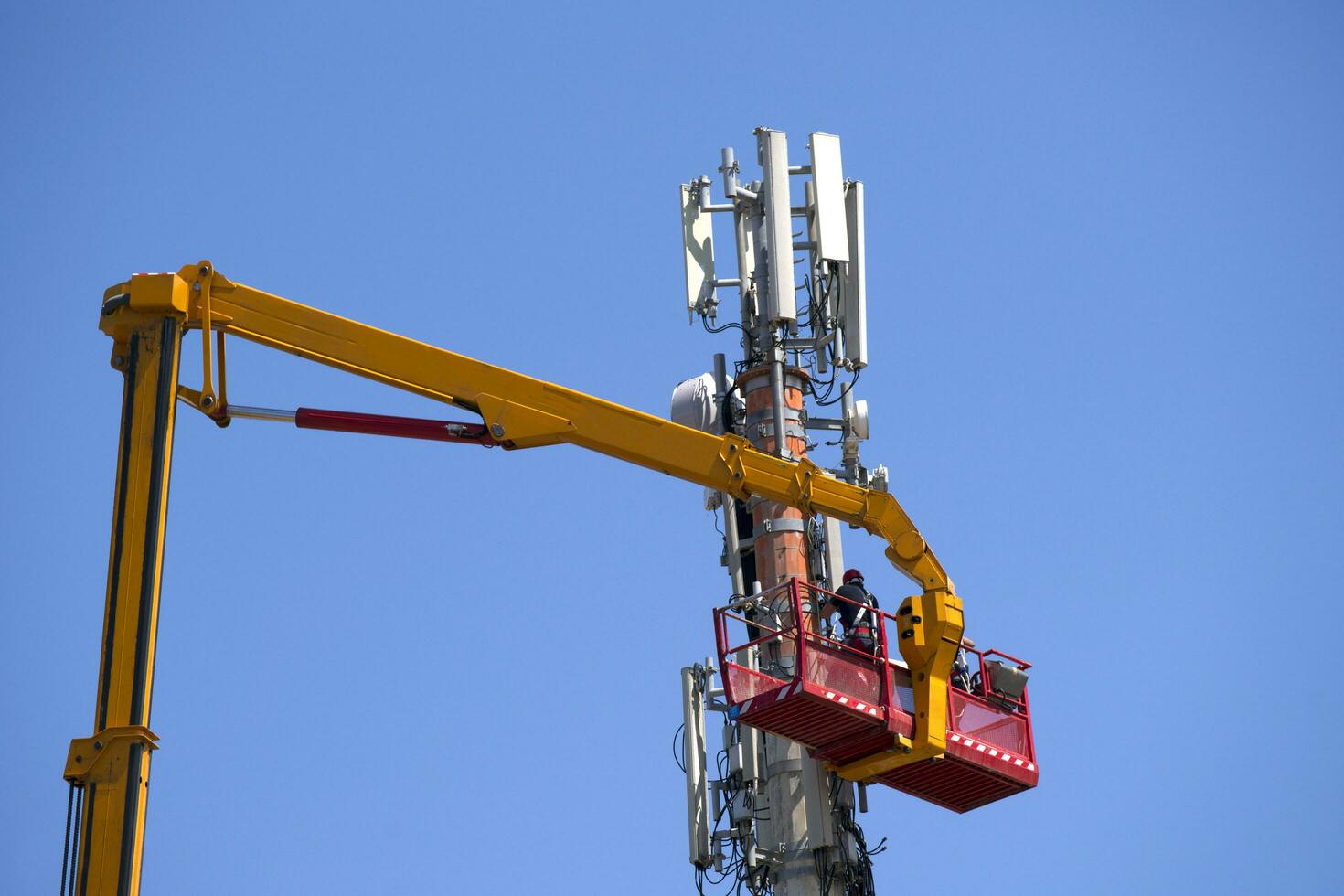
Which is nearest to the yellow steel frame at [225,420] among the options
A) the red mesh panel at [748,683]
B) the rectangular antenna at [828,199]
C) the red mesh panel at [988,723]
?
the red mesh panel at [988,723]

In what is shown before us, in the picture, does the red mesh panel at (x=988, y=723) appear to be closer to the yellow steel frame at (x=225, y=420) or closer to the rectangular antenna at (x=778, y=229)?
the yellow steel frame at (x=225, y=420)

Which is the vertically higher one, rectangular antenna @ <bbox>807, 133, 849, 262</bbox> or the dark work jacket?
rectangular antenna @ <bbox>807, 133, 849, 262</bbox>

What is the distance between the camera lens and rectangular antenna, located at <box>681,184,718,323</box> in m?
41.9

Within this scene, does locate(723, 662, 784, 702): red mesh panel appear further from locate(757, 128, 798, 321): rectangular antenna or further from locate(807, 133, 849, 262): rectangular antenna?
locate(807, 133, 849, 262): rectangular antenna

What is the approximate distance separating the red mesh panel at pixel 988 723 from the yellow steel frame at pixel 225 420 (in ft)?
1.84

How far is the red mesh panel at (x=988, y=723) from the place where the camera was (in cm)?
3378

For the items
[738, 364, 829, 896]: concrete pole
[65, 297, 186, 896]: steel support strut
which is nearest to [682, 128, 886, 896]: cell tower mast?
[738, 364, 829, 896]: concrete pole

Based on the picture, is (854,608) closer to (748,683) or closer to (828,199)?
(748,683)

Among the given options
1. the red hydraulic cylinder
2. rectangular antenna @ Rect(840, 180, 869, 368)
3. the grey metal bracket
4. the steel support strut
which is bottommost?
the steel support strut

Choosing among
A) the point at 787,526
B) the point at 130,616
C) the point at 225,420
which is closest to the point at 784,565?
the point at 787,526

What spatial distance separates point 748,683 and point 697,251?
465 inches

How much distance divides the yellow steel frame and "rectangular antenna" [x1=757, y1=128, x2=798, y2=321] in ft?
26.5

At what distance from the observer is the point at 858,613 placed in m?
33.8

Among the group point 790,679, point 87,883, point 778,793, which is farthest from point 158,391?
point 778,793
